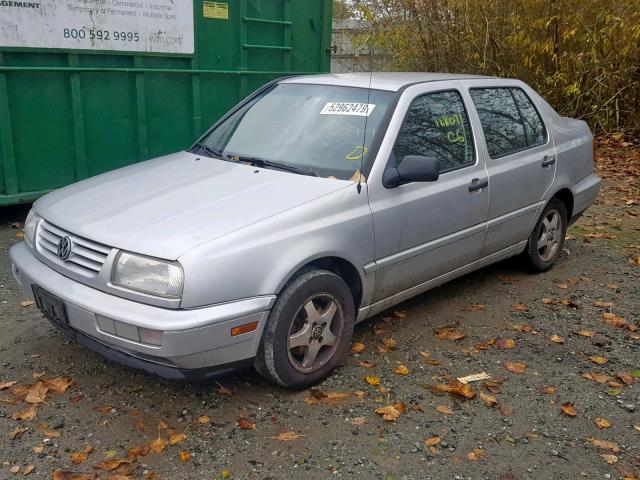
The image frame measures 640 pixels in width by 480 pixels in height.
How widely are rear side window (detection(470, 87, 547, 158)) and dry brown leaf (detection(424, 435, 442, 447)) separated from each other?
224 centimetres

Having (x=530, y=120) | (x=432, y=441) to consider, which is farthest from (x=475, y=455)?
(x=530, y=120)

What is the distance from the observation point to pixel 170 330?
9.69 ft

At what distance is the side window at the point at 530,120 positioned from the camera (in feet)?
17.1

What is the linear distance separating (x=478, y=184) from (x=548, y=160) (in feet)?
3.59

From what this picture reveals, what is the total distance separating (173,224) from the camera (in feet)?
10.7

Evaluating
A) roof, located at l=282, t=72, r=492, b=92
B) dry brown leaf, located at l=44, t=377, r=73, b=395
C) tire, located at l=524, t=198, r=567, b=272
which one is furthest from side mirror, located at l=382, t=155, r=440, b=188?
dry brown leaf, located at l=44, t=377, r=73, b=395

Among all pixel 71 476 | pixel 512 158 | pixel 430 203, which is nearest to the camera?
pixel 71 476

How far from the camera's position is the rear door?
4.75 metres

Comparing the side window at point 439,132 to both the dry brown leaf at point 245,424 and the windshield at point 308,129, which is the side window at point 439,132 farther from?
the dry brown leaf at point 245,424

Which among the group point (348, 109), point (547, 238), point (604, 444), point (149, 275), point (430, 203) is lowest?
point (604, 444)

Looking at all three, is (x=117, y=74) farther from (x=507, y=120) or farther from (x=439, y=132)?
(x=507, y=120)

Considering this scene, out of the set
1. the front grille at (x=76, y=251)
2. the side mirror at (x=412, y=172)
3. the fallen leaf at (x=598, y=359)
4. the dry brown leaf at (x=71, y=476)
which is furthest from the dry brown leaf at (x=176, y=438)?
the fallen leaf at (x=598, y=359)

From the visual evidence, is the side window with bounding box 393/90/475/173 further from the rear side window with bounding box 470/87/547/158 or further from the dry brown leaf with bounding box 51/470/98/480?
the dry brown leaf with bounding box 51/470/98/480

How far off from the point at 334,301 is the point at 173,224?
3.25 ft
